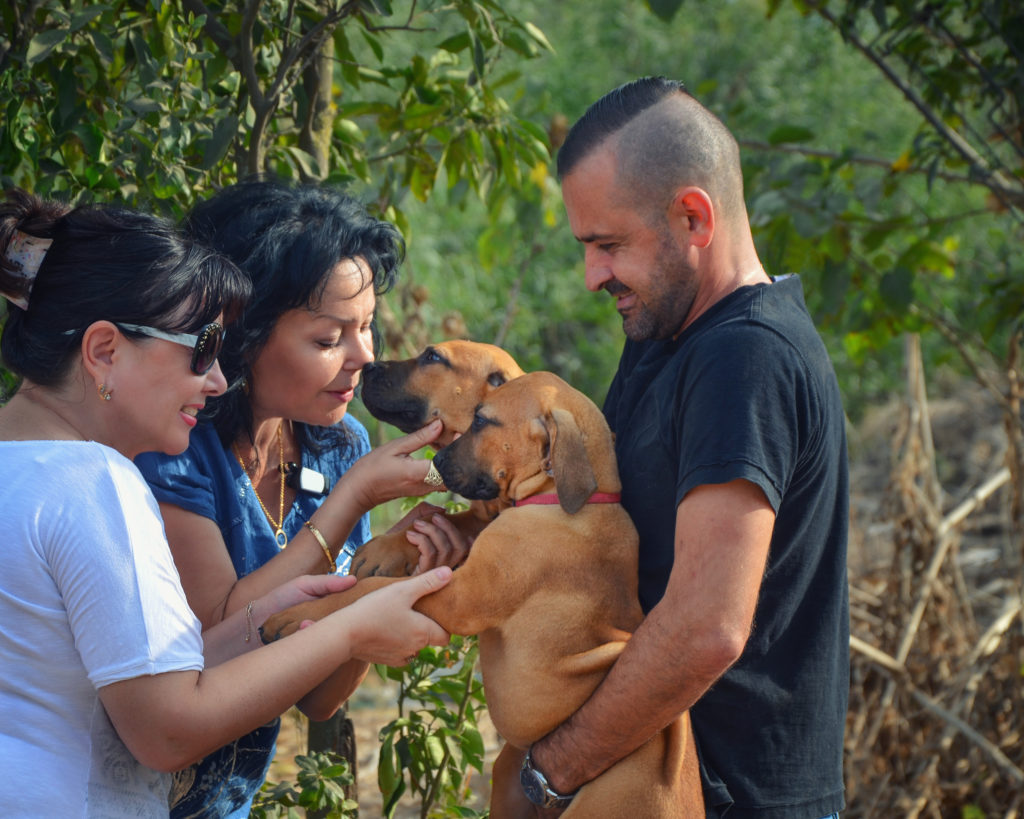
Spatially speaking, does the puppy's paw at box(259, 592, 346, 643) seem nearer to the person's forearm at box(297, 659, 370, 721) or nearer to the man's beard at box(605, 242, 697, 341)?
the person's forearm at box(297, 659, 370, 721)

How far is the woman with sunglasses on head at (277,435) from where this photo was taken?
10.2 feet

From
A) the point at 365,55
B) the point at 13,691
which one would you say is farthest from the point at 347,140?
the point at 365,55

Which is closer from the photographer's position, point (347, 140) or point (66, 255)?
point (66, 255)

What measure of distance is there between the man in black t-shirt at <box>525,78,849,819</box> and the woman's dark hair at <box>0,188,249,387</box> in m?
1.11

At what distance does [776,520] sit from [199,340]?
1.56 metres

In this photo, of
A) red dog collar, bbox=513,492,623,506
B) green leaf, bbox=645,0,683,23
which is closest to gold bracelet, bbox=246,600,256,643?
red dog collar, bbox=513,492,623,506

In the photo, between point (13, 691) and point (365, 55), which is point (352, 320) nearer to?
point (13, 691)

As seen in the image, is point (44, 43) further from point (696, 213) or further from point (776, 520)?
point (776, 520)

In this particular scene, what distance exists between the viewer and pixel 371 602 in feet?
9.18

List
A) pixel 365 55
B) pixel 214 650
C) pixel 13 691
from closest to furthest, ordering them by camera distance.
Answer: pixel 13 691 → pixel 214 650 → pixel 365 55

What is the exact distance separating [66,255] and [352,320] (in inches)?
42.5

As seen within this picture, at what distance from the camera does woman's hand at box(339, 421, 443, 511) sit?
330 cm

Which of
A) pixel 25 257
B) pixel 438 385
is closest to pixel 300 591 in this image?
pixel 438 385

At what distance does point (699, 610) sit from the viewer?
2.37 meters
